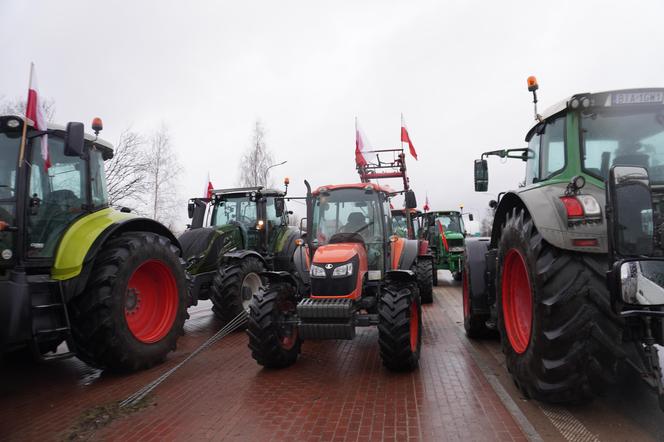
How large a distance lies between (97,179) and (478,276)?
16.0ft

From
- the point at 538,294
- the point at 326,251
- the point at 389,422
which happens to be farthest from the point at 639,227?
the point at 326,251

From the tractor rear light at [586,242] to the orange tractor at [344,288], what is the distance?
1.95 metres

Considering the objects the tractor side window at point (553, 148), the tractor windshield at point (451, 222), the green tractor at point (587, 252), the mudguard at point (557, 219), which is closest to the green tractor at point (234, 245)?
the tractor side window at point (553, 148)

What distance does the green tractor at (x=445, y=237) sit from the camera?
520 inches

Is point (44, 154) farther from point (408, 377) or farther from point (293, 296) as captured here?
point (408, 377)

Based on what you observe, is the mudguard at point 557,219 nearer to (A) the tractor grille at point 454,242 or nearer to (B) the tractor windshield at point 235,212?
(B) the tractor windshield at point 235,212

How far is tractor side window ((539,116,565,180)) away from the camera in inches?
153

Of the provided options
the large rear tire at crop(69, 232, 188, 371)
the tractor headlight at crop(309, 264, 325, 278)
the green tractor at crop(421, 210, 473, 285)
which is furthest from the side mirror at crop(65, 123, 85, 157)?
the green tractor at crop(421, 210, 473, 285)

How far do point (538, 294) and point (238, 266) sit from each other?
5.07 metres

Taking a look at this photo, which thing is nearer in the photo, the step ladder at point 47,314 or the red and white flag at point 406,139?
the step ladder at point 47,314

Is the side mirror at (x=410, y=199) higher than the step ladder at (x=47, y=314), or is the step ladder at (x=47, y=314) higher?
the side mirror at (x=410, y=199)

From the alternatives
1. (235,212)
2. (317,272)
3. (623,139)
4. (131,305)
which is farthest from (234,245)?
(623,139)

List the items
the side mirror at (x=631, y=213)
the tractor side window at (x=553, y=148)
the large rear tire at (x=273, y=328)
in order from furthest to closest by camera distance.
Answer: the large rear tire at (x=273, y=328)
the tractor side window at (x=553, y=148)
the side mirror at (x=631, y=213)

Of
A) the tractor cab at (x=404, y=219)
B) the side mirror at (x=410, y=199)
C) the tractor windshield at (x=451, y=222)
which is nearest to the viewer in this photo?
the side mirror at (x=410, y=199)
